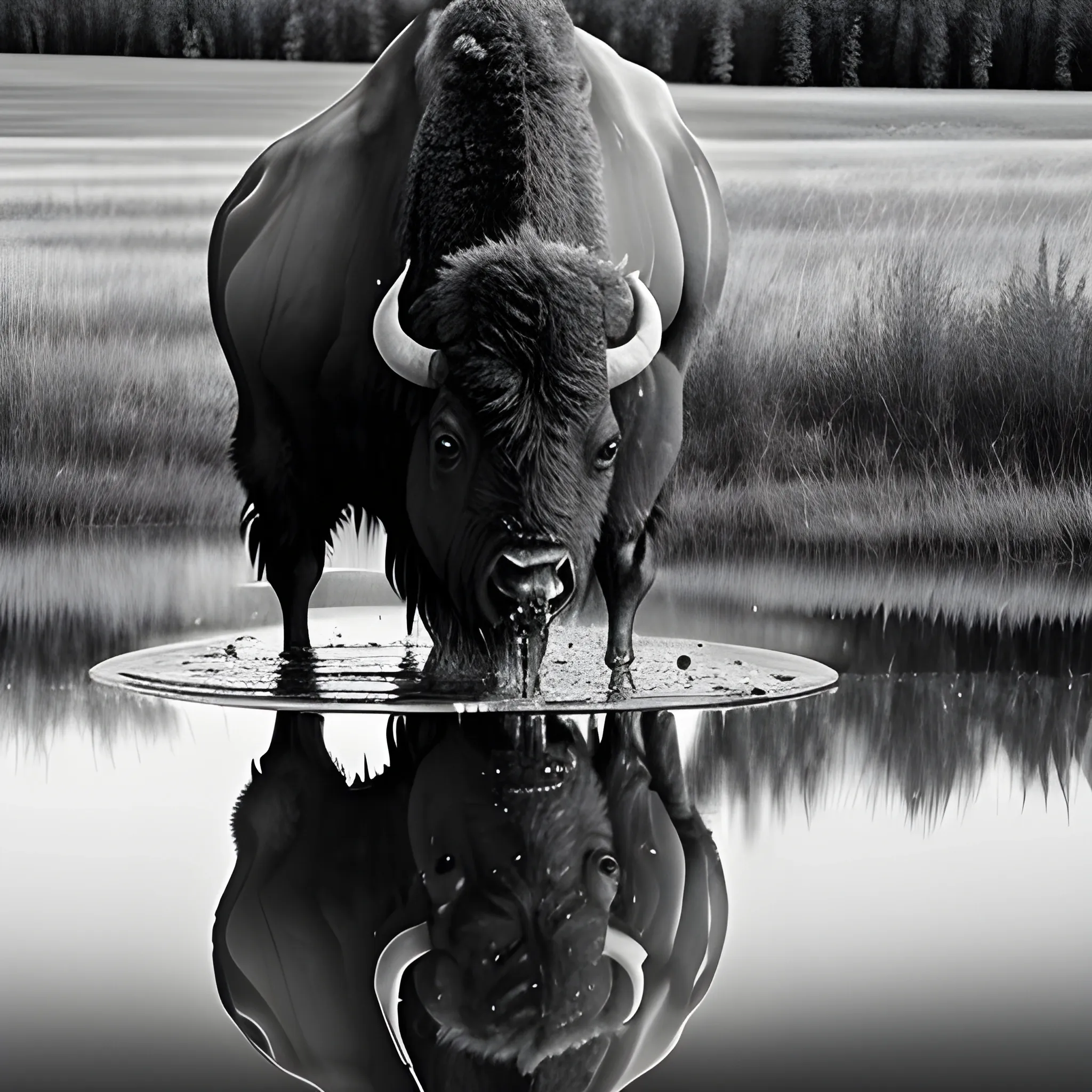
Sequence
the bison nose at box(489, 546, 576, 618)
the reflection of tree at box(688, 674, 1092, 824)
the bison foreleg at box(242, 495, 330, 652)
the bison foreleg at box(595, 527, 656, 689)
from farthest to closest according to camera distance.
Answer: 1. the bison foreleg at box(242, 495, 330, 652)
2. the bison foreleg at box(595, 527, 656, 689)
3. the bison nose at box(489, 546, 576, 618)
4. the reflection of tree at box(688, 674, 1092, 824)

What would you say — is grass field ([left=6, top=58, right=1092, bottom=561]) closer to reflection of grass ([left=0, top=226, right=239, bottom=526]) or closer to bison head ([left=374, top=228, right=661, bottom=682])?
reflection of grass ([left=0, top=226, right=239, bottom=526])

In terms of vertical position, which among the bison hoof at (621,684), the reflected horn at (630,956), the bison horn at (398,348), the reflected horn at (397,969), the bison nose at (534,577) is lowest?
the bison hoof at (621,684)

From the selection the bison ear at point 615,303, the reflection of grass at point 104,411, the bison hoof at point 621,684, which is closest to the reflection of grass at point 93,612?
the reflection of grass at point 104,411

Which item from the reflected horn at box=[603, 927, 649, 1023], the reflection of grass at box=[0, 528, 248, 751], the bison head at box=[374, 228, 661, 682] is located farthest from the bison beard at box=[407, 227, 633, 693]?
the reflected horn at box=[603, 927, 649, 1023]

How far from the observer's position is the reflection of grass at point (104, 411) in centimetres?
1326

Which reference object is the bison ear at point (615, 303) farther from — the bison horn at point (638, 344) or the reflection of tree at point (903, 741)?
the reflection of tree at point (903, 741)

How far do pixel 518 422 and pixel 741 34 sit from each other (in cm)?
1550

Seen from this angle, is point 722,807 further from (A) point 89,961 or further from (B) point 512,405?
(A) point 89,961

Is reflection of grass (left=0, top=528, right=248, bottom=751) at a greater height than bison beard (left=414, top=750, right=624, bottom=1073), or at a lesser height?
lesser

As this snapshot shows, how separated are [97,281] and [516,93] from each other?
410 inches

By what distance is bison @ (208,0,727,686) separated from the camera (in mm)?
5844

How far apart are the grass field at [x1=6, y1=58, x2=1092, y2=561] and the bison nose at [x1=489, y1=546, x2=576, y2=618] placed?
19.3 ft

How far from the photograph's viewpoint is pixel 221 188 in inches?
798

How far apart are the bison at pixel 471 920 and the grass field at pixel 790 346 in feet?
21.0
